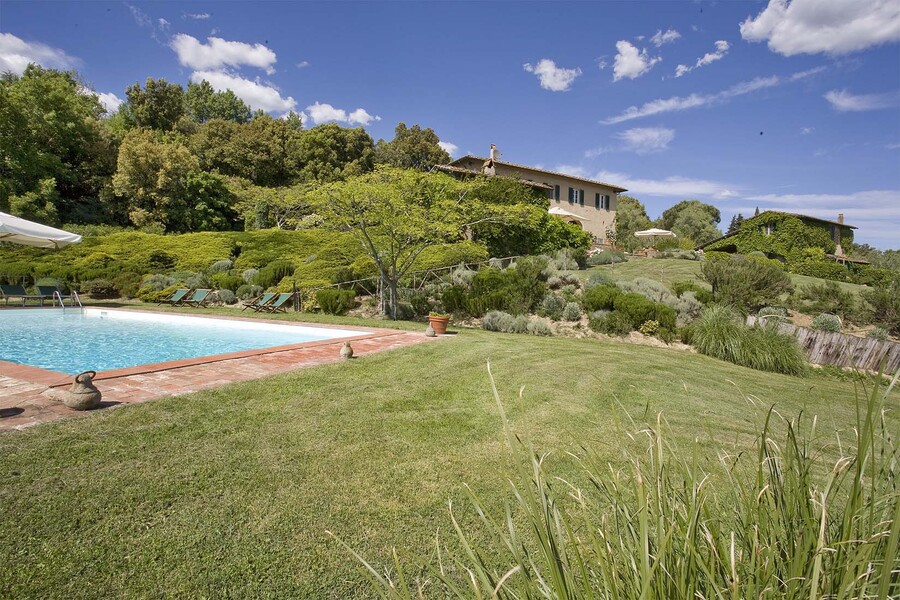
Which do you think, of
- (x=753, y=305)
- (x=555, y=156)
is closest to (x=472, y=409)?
(x=753, y=305)

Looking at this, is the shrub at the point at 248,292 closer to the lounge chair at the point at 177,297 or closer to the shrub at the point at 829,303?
the lounge chair at the point at 177,297

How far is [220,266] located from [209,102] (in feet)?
120

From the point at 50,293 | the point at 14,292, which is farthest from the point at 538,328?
the point at 14,292

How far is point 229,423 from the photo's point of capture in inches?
155

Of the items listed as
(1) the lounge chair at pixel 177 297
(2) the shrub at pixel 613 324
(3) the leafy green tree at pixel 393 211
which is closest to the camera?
(2) the shrub at pixel 613 324

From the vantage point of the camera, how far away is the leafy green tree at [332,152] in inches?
1346

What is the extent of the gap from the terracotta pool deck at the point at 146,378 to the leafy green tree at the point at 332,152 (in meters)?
27.9

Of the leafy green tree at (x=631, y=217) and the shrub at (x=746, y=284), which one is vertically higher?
the leafy green tree at (x=631, y=217)

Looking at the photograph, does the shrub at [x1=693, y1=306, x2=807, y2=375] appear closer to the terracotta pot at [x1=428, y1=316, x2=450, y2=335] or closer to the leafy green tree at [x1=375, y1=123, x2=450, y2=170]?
the terracotta pot at [x1=428, y1=316, x2=450, y2=335]

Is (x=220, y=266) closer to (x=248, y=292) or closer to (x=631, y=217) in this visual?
(x=248, y=292)

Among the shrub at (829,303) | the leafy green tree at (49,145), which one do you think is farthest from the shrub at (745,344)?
the leafy green tree at (49,145)

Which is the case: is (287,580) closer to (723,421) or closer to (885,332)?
(723,421)

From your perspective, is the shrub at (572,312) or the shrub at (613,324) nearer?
the shrub at (613,324)

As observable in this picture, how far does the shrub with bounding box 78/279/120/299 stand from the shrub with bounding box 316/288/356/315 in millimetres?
11004
